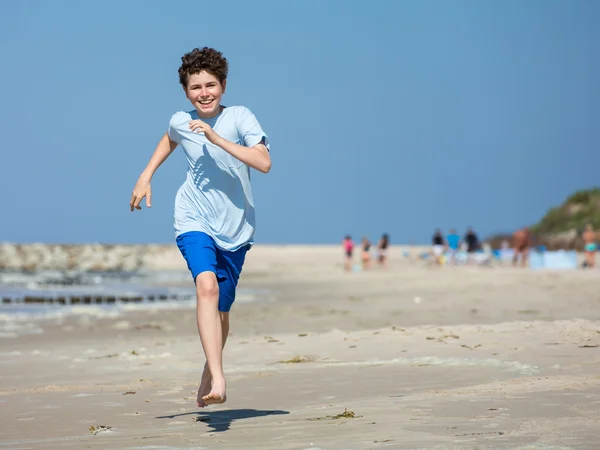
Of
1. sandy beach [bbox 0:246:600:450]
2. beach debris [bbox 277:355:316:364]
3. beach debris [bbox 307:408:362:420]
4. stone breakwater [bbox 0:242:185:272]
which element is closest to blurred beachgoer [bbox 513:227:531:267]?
stone breakwater [bbox 0:242:185:272]

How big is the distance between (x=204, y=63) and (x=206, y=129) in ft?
1.70

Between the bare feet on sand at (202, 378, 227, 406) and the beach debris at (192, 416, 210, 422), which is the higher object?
the bare feet on sand at (202, 378, 227, 406)

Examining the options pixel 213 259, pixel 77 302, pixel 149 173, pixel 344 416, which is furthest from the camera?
pixel 77 302

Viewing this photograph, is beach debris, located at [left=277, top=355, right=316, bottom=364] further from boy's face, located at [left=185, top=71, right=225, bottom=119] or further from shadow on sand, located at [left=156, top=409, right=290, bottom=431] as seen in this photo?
boy's face, located at [left=185, top=71, right=225, bottom=119]

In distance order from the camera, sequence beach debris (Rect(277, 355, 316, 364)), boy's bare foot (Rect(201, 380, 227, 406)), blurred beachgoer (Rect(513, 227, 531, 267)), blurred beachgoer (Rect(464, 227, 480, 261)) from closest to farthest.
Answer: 1. boy's bare foot (Rect(201, 380, 227, 406))
2. beach debris (Rect(277, 355, 316, 364))
3. blurred beachgoer (Rect(513, 227, 531, 267))
4. blurred beachgoer (Rect(464, 227, 480, 261))

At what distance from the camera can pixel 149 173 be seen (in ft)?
19.7

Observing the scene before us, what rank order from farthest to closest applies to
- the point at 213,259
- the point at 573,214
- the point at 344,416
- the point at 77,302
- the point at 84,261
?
the point at 573,214
the point at 84,261
the point at 77,302
the point at 213,259
the point at 344,416

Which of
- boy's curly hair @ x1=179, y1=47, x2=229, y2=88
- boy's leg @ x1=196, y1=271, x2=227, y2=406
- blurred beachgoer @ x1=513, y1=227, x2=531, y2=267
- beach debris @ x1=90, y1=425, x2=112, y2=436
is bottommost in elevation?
beach debris @ x1=90, y1=425, x2=112, y2=436

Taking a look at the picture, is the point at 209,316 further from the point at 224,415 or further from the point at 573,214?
the point at 573,214

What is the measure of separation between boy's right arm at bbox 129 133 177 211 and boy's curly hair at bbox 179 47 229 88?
1.43 feet

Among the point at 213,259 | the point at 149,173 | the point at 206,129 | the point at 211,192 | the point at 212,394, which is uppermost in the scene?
the point at 206,129

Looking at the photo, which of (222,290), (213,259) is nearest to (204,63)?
(213,259)

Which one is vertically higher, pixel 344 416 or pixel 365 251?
pixel 365 251

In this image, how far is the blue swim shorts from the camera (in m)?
5.78
